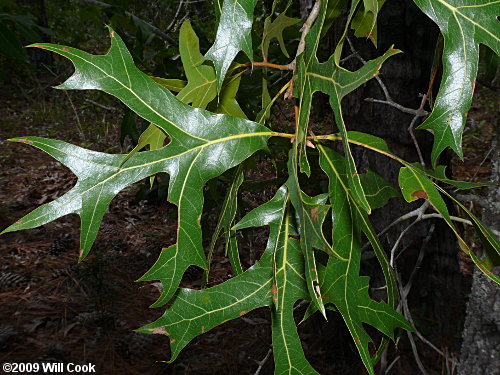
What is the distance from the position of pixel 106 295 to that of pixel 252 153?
2340mm

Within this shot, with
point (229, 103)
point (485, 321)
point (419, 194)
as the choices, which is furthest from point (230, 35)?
point (485, 321)

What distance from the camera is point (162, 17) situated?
5.05 meters

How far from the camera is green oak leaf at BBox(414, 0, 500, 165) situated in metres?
0.60

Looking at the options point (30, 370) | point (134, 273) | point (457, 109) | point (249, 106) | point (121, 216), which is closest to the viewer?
point (457, 109)

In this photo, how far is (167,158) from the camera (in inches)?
28.1

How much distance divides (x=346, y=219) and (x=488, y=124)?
468 centimetres

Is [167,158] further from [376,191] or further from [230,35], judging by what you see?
[376,191]

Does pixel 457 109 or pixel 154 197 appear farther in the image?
pixel 154 197

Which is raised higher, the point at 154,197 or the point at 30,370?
the point at 30,370

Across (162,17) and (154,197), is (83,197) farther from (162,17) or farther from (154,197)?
(162,17)

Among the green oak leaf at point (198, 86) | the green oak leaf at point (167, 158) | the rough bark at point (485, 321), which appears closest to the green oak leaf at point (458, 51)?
the green oak leaf at point (167, 158)

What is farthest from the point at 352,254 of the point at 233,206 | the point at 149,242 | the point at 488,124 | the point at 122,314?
the point at 488,124

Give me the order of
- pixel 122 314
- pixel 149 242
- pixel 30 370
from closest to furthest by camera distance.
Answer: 1. pixel 30 370
2. pixel 122 314
3. pixel 149 242

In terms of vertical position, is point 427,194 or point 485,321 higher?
point 427,194
